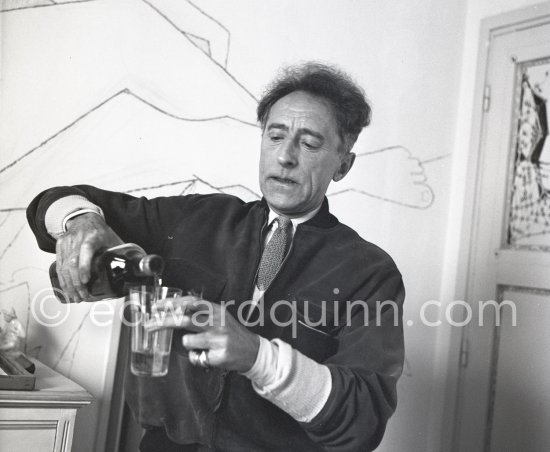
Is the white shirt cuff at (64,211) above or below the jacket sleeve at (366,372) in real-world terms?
above

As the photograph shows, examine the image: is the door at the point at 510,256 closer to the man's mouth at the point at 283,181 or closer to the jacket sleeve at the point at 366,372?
the jacket sleeve at the point at 366,372

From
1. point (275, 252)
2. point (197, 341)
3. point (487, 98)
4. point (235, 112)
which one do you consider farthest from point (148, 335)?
point (487, 98)

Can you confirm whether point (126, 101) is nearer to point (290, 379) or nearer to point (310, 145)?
point (310, 145)

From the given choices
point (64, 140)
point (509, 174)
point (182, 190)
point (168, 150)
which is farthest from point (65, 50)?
point (509, 174)

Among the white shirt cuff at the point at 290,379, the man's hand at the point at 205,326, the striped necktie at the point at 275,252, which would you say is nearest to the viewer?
the man's hand at the point at 205,326

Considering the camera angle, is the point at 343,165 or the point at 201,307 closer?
the point at 201,307

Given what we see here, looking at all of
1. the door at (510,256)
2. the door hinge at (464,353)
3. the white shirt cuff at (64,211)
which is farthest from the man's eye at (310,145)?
the door hinge at (464,353)

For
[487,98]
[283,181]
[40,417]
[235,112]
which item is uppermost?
[487,98]

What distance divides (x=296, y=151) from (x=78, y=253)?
57 centimetres

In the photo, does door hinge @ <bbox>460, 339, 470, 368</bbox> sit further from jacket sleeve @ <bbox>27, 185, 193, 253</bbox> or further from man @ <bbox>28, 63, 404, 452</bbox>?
jacket sleeve @ <bbox>27, 185, 193, 253</bbox>

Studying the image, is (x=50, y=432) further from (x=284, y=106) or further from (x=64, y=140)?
(x=284, y=106)

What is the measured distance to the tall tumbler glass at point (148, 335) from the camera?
1016mm

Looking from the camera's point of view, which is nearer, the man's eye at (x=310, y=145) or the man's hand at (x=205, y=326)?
the man's hand at (x=205, y=326)

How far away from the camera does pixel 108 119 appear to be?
67.2 inches
